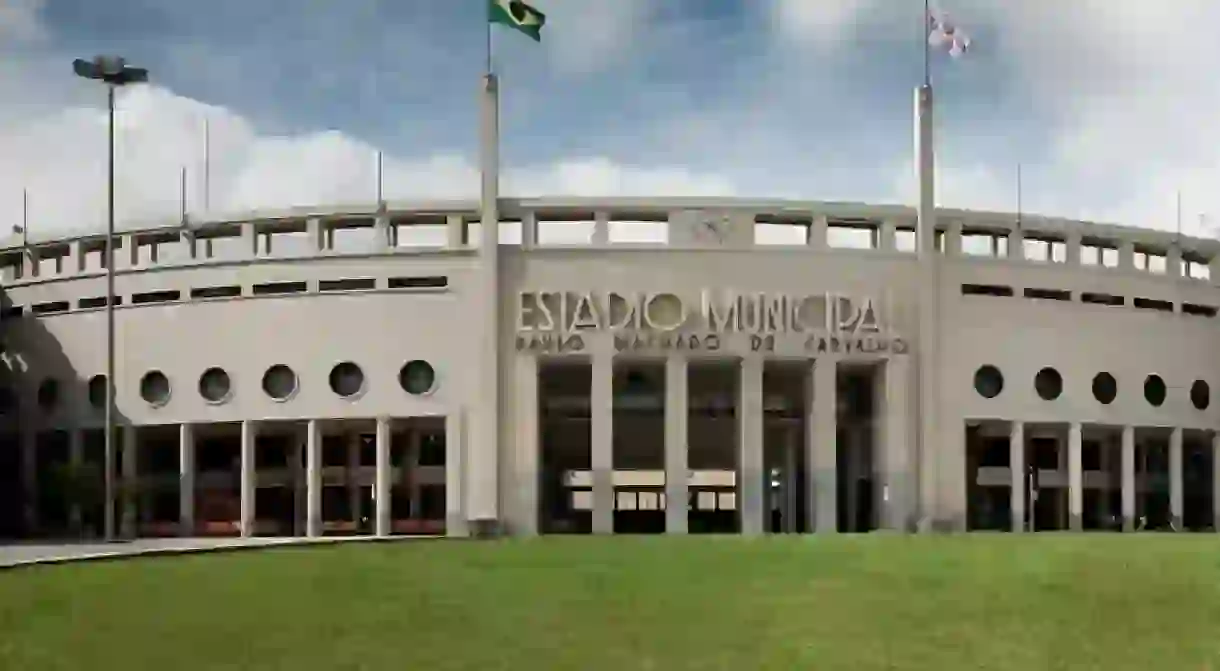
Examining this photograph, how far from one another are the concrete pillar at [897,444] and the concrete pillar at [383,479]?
17197 millimetres

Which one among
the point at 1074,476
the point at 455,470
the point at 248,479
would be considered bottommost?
the point at 1074,476

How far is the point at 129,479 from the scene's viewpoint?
57.1 meters

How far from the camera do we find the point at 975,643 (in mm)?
13883

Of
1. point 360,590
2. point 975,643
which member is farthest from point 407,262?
point 975,643

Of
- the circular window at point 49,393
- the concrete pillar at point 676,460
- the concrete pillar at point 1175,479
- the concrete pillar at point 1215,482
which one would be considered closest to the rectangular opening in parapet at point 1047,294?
the concrete pillar at point 1175,479

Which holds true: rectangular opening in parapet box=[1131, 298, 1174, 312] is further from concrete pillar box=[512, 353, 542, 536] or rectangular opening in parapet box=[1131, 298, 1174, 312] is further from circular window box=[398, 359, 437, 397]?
circular window box=[398, 359, 437, 397]

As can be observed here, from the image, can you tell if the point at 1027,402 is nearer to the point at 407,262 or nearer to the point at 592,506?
the point at 592,506

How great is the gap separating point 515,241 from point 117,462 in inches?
696

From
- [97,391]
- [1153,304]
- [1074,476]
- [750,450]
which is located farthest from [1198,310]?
[97,391]

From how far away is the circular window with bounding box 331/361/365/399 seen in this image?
183 feet

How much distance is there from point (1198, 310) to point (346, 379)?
1300 inches

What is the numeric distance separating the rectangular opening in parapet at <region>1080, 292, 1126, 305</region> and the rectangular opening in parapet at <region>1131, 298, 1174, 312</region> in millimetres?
666

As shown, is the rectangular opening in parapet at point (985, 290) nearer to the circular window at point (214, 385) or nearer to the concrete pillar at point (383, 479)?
the concrete pillar at point (383, 479)

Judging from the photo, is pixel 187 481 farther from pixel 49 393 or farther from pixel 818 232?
pixel 818 232
